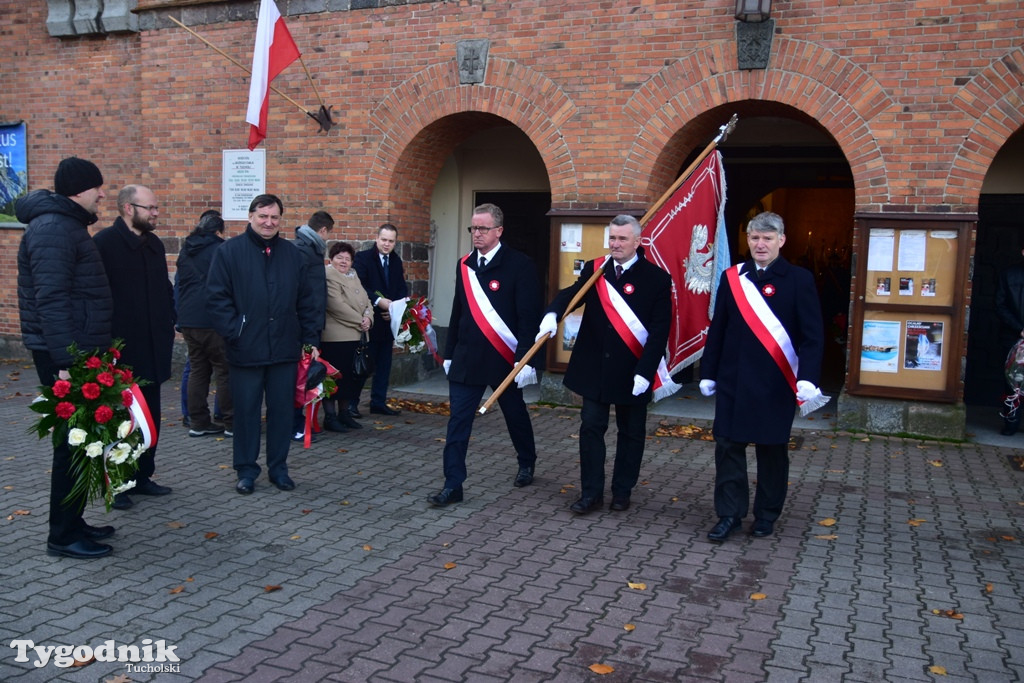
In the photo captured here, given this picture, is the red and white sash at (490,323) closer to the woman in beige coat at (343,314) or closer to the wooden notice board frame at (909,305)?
the woman in beige coat at (343,314)

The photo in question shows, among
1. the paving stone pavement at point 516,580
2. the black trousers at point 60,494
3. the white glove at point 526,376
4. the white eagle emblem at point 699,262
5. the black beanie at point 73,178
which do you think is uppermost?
the black beanie at point 73,178

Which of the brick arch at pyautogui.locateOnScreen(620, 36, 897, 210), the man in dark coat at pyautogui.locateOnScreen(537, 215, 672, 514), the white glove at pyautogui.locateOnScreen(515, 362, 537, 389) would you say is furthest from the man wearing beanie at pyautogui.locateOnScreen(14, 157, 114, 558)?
the brick arch at pyautogui.locateOnScreen(620, 36, 897, 210)

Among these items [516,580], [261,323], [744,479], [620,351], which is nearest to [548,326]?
[620,351]

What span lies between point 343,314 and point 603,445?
3.18m

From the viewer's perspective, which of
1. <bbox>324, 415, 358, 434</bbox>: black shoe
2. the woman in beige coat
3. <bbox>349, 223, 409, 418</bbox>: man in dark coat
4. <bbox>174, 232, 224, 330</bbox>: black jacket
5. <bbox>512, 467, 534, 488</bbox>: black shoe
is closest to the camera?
<bbox>512, 467, 534, 488</bbox>: black shoe

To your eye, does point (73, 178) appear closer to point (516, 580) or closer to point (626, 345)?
point (516, 580)

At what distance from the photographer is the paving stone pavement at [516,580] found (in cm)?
397

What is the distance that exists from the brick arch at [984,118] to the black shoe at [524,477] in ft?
16.1

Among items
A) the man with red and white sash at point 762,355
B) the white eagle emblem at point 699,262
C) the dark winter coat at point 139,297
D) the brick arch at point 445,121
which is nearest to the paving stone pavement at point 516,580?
the man with red and white sash at point 762,355

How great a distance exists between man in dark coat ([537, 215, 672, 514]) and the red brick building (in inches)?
152

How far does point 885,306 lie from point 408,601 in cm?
625

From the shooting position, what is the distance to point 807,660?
4004mm

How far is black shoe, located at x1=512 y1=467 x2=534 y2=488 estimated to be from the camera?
687cm

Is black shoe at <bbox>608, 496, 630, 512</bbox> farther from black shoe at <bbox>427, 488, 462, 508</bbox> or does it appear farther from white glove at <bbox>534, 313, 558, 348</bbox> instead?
white glove at <bbox>534, 313, 558, 348</bbox>
